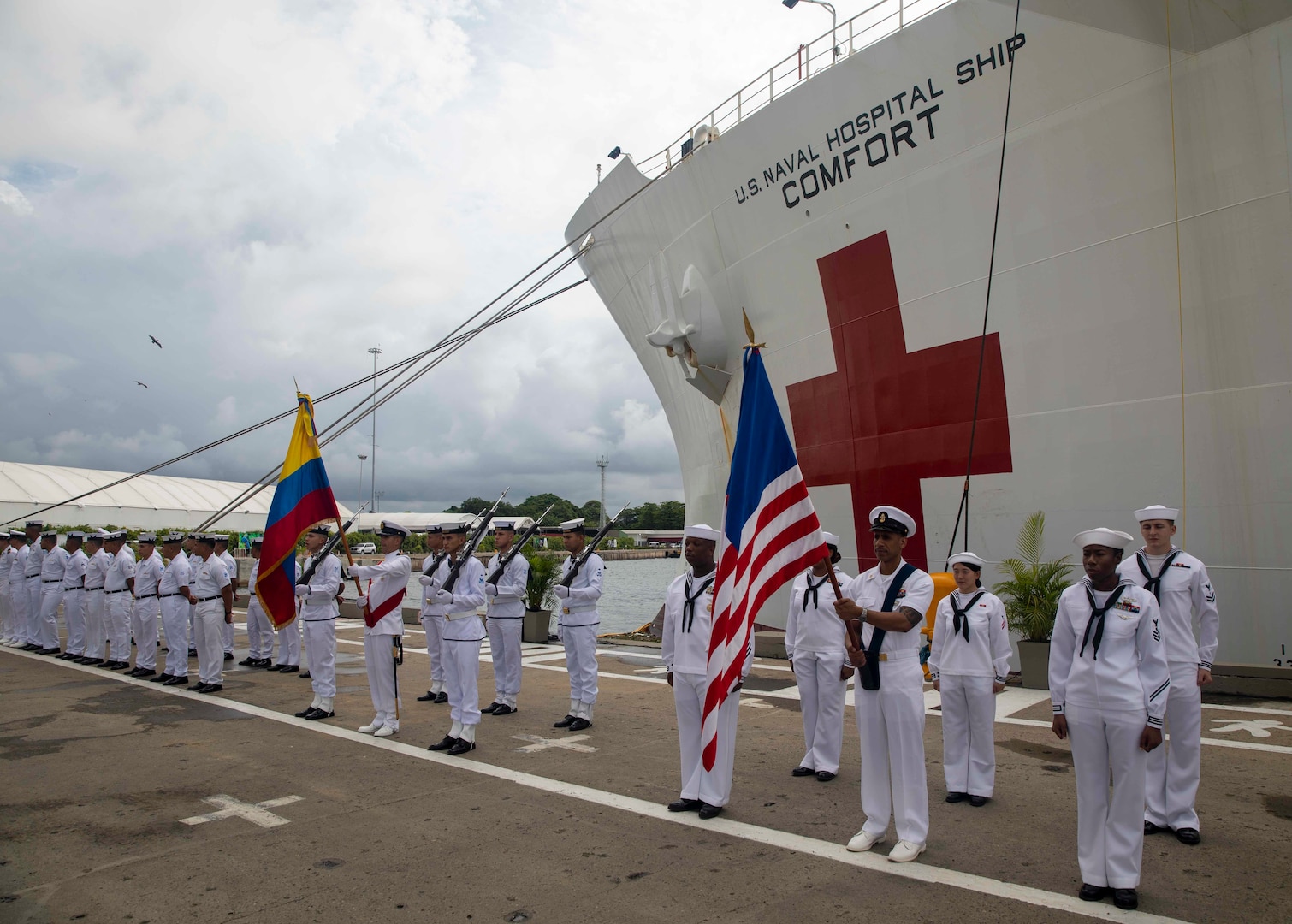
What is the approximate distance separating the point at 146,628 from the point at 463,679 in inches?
206

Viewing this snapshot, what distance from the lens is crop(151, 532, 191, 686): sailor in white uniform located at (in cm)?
811

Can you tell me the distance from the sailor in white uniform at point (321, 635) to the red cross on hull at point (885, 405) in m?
4.94

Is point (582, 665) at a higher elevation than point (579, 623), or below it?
below

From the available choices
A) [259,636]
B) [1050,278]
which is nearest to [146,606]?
[259,636]

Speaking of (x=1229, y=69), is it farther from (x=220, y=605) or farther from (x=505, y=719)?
(x=220, y=605)

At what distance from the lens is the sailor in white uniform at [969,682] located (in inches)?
162

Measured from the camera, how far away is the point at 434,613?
5945mm

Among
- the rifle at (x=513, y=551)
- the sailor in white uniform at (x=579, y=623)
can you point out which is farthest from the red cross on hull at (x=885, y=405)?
the rifle at (x=513, y=551)

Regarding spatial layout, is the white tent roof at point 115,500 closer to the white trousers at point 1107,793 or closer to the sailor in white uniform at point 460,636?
the sailor in white uniform at point 460,636

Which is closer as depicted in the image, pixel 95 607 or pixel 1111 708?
pixel 1111 708

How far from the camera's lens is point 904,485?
7965 millimetres

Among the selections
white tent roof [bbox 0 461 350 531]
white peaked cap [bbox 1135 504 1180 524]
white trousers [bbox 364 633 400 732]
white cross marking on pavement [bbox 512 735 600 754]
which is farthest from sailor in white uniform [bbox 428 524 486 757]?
white tent roof [bbox 0 461 350 531]

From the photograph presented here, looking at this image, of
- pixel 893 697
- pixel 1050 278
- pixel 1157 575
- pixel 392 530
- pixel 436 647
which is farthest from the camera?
pixel 1050 278

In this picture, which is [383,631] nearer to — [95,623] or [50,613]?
[95,623]
